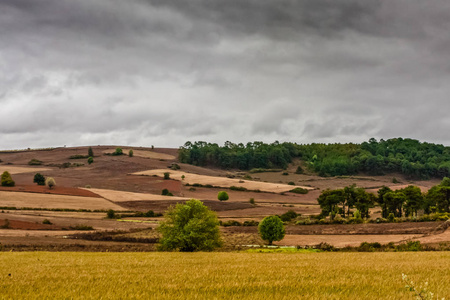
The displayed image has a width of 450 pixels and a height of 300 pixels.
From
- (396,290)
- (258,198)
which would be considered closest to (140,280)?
(396,290)

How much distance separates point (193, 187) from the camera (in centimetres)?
14150

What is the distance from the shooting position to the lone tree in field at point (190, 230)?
4941cm

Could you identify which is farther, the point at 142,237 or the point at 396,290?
the point at 142,237

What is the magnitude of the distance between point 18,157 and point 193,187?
82784 millimetres

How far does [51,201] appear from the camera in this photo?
102 m

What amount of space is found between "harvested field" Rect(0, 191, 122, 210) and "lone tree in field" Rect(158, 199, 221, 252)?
179ft

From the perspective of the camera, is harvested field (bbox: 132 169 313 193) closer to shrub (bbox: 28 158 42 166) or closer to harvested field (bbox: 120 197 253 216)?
harvested field (bbox: 120 197 253 216)

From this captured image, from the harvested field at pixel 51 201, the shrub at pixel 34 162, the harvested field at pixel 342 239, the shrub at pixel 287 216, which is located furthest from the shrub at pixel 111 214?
the shrub at pixel 34 162

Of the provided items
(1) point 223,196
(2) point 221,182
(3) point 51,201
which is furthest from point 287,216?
(2) point 221,182

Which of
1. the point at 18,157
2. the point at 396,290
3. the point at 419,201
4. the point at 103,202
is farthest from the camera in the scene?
the point at 18,157

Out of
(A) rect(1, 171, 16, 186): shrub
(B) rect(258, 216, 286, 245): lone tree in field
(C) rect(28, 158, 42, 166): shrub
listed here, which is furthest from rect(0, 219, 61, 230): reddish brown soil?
(C) rect(28, 158, 42, 166): shrub

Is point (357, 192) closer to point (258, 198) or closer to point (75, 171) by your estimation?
point (258, 198)

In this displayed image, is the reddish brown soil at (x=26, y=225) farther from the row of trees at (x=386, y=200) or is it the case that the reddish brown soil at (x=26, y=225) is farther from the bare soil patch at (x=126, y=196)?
the row of trees at (x=386, y=200)

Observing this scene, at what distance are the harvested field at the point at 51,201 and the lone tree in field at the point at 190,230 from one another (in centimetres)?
5469
